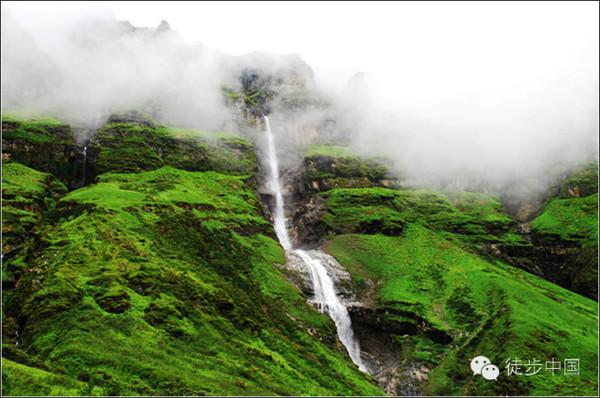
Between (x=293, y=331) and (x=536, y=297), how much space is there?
142 ft

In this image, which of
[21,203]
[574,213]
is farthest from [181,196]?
[574,213]

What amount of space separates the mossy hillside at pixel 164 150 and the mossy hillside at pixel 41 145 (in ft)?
18.2

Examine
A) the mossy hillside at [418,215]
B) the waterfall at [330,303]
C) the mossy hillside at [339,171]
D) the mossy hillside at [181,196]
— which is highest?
the mossy hillside at [339,171]

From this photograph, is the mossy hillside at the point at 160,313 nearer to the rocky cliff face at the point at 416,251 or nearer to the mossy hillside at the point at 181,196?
the mossy hillside at the point at 181,196

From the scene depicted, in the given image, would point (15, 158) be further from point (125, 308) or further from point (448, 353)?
point (448, 353)

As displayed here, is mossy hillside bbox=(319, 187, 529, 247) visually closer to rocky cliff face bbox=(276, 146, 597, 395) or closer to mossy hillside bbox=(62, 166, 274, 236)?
rocky cliff face bbox=(276, 146, 597, 395)

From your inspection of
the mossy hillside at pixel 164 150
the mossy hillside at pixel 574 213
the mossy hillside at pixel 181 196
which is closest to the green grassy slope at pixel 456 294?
the mossy hillside at pixel 574 213

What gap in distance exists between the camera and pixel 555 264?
9531 cm

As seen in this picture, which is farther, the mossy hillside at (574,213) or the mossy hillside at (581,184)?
the mossy hillside at (581,184)

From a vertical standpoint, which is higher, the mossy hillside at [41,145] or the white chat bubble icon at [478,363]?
the mossy hillside at [41,145]

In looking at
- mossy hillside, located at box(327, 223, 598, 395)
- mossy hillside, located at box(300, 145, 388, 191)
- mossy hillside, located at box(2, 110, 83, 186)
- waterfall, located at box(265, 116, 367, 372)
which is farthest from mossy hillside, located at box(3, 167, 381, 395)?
mossy hillside, located at box(300, 145, 388, 191)

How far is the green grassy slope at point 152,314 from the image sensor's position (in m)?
24.3

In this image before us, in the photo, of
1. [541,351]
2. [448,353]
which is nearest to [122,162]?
[448,353]

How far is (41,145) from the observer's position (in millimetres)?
81250
